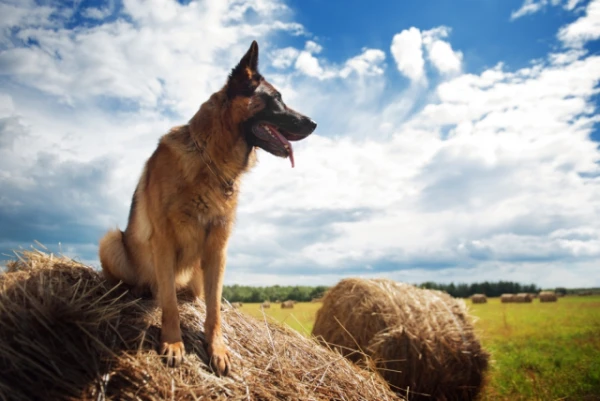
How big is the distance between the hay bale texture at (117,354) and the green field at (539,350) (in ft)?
2.89

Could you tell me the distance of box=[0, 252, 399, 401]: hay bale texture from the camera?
8.01 ft

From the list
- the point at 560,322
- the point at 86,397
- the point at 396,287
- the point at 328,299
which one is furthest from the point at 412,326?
the point at 560,322

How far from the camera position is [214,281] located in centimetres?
338

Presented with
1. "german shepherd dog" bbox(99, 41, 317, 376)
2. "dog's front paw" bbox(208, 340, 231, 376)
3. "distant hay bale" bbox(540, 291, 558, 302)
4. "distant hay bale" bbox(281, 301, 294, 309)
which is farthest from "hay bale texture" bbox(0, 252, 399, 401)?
"distant hay bale" bbox(540, 291, 558, 302)

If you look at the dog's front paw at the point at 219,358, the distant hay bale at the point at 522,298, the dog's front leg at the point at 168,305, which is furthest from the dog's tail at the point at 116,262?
the distant hay bale at the point at 522,298

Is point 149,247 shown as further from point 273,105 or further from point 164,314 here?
point 273,105

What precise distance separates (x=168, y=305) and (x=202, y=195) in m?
0.82

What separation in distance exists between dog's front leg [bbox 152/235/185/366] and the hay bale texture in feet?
0.25

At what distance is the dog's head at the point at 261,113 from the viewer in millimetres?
3512

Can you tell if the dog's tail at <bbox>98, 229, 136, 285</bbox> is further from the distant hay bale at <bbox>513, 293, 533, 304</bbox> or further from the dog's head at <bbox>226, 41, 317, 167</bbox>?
the distant hay bale at <bbox>513, 293, 533, 304</bbox>

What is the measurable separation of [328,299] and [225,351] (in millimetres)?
4885

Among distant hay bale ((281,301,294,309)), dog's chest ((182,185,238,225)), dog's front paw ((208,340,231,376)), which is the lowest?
distant hay bale ((281,301,294,309))

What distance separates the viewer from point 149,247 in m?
3.63

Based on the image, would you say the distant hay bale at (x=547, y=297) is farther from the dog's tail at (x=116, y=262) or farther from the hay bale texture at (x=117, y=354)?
the dog's tail at (x=116, y=262)
